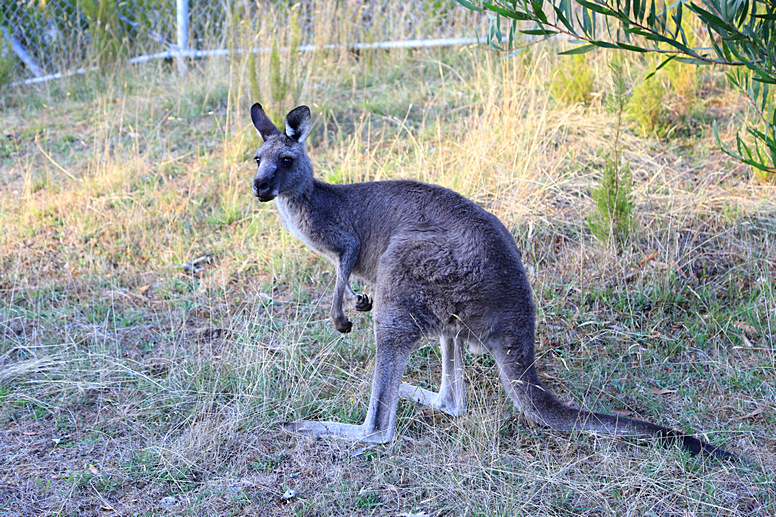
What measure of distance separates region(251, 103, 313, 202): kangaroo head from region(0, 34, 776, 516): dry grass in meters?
1.07

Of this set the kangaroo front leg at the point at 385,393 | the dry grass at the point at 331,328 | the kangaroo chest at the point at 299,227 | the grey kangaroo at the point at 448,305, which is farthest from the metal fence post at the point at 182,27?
the kangaroo front leg at the point at 385,393

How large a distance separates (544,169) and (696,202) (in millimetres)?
1237

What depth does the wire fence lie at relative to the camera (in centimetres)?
873

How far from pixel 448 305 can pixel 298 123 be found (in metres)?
1.34

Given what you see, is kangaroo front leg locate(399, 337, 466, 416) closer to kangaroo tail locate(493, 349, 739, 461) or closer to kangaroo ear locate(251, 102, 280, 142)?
kangaroo tail locate(493, 349, 739, 461)

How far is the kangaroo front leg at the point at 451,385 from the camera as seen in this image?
3.75m

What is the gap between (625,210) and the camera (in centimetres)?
493

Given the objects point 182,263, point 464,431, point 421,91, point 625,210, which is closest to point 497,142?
point 625,210

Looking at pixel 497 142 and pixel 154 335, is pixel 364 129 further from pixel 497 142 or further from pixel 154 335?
pixel 154 335

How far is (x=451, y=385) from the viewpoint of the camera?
3795 millimetres

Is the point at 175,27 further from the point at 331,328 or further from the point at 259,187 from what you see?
the point at 259,187

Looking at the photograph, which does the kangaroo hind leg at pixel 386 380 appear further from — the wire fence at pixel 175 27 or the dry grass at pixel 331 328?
the wire fence at pixel 175 27

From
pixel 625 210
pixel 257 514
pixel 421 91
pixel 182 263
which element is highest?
pixel 421 91

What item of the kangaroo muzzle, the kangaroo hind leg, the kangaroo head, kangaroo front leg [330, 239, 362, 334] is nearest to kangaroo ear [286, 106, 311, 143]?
the kangaroo head
